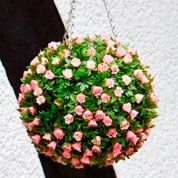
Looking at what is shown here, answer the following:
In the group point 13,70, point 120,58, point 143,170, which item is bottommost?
point 143,170

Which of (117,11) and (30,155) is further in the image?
(117,11)

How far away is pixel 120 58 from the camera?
7.34 ft

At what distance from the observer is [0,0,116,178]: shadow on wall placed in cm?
302

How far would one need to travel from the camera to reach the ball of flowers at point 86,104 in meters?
2.09

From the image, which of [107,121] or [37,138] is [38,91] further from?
[107,121]

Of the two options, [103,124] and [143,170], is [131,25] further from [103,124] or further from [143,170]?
[103,124]

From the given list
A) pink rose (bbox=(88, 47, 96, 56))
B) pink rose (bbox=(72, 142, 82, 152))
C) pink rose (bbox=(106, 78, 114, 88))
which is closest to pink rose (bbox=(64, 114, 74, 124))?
pink rose (bbox=(72, 142, 82, 152))

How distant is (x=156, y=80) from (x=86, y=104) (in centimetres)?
151

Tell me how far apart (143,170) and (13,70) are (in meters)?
1.14

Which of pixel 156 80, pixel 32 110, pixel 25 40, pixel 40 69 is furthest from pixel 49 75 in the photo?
pixel 156 80

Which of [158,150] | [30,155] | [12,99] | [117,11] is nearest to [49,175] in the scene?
[30,155]

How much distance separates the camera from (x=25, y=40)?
10.2ft

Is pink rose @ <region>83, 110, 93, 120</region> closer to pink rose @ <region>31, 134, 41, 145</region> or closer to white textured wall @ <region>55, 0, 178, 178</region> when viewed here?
pink rose @ <region>31, 134, 41, 145</region>

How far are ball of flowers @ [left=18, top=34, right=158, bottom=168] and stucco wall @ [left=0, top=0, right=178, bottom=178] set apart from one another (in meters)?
0.75
